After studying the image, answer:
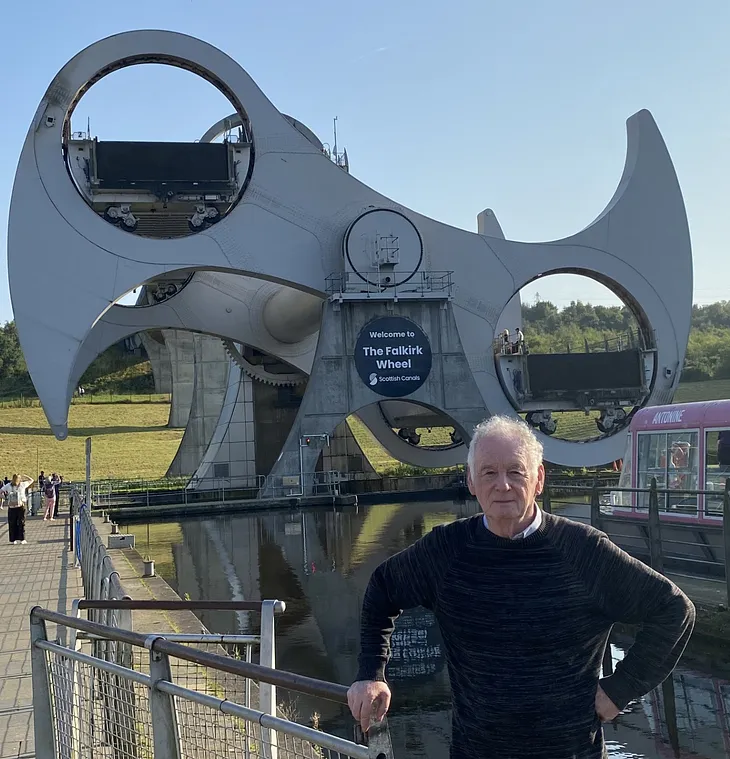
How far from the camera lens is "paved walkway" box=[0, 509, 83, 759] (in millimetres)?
5148

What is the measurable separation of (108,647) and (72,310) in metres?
20.4

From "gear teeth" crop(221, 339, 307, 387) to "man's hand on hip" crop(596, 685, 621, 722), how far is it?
1122 inches

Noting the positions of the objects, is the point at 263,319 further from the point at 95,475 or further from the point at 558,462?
the point at 95,475

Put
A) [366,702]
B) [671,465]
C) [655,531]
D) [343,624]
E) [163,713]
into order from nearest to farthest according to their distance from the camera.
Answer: [366,702] < [163,713] < [655,531] < [343,624] < [671,465]

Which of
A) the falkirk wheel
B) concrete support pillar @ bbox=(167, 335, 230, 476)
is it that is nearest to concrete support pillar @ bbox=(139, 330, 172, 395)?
concrete support pillar @ bbox=(167, 335, 230, 476)

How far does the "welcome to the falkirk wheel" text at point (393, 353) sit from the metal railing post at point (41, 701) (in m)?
21.5

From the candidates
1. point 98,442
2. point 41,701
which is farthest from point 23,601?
point 98,442

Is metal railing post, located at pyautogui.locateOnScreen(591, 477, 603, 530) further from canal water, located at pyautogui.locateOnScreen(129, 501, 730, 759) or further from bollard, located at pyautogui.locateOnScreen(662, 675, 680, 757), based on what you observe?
bollard, located at pyautogui.locateOnScreen(662, 675, 680, 757)

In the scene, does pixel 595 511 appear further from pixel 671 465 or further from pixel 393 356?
pixel 393 356

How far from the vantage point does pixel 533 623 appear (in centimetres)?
231

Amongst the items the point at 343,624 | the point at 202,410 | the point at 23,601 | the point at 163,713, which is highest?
the point at 202,410

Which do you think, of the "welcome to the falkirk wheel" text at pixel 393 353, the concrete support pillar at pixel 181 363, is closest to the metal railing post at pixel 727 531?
the "welcome to the falkirk wheel" text at pixel 393 353

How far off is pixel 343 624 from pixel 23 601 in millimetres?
3425

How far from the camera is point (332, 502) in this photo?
25.3m
